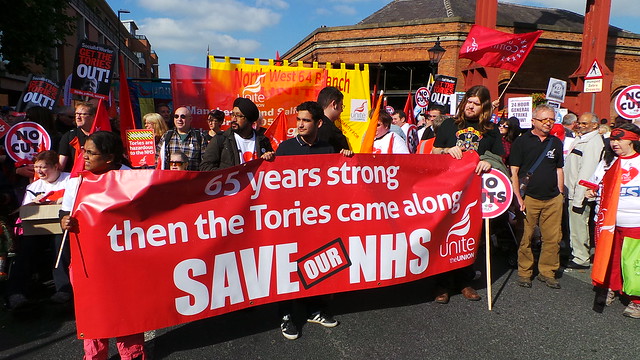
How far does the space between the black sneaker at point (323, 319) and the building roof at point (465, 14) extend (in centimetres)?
2246

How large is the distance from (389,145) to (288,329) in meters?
2.82

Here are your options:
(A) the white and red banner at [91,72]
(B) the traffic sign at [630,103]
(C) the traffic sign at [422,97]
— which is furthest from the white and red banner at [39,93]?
(C) the traffic sign at [422,97]

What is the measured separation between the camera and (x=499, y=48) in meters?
8.75

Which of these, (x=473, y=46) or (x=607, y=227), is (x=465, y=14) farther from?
(x=607, y=227)

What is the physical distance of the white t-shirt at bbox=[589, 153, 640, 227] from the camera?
399 cm

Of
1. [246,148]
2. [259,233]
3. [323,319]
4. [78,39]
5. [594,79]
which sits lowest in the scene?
[323,319]

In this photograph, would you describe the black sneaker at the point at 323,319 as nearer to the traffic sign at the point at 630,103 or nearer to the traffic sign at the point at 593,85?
the traffic sign at the point at 630,103

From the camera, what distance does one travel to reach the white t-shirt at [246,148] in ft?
13.8

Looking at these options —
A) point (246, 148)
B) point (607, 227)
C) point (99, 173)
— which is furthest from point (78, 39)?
point (607, 227)

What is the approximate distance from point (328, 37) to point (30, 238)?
22787mm

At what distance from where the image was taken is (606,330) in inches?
147

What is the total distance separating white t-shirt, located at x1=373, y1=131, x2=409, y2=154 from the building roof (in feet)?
65.5

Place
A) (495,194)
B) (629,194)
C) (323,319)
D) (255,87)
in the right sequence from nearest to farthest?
(323,319)
(629,194)
(495,194)
(255,87)

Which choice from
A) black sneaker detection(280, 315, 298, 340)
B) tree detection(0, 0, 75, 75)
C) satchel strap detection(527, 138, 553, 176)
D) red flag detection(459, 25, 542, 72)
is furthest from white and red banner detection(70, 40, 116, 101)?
tree detection(0, 0, 75, 75)
